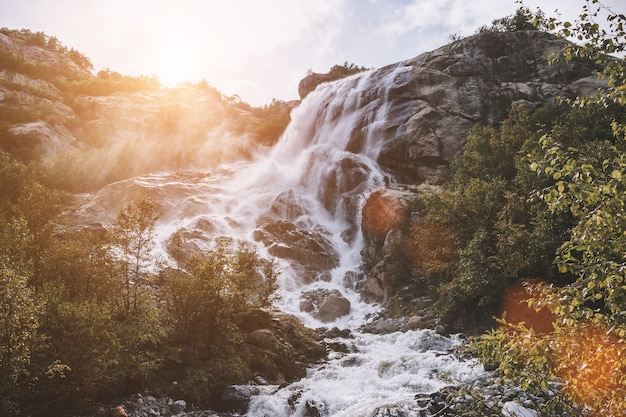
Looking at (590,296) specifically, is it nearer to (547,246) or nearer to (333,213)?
(547,246)

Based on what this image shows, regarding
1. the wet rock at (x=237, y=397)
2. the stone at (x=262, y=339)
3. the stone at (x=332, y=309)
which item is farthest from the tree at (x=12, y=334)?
the stone at (x=332, y=309)

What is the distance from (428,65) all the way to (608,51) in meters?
64.0

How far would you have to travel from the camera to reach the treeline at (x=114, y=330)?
13.8 meters

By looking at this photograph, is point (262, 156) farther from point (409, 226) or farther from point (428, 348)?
point (428, 348)

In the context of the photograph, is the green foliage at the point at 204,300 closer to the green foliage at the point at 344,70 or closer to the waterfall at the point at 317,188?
the waterfall at the point at 317,188

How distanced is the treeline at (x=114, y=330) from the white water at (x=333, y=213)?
3090 mm

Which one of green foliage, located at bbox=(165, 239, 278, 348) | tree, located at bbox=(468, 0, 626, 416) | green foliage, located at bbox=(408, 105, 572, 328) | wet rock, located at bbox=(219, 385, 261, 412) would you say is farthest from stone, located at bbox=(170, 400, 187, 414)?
green foliage, located at bbox=(408, 105, 572, 328)

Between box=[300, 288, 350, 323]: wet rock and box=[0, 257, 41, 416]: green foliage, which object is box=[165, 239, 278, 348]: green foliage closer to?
box=[0, 257, 41, 416]: green foliage

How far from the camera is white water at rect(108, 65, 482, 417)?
1956 cm

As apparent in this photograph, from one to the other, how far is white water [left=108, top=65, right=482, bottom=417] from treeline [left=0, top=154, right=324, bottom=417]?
10.1 feet

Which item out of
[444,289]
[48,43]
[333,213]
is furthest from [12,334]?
[48,43]

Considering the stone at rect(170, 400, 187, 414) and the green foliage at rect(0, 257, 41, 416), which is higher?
the green foliage at rect(0, 257, 41, 416)

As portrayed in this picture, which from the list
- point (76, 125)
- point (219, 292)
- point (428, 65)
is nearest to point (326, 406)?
point (219, 292)

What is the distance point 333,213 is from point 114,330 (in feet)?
133
